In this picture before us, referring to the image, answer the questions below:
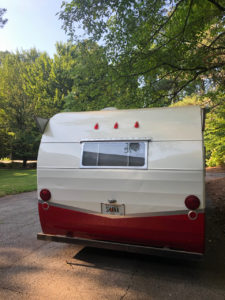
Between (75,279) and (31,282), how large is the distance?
62cm

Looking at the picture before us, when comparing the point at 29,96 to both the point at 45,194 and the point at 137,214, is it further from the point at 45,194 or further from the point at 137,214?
the point at 137,214

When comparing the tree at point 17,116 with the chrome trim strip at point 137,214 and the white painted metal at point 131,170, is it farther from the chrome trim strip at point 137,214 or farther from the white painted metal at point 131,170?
the chrome trim strip at point 137,214

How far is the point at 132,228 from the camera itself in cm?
371

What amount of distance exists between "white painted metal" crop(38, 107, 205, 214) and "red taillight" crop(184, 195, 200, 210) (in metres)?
0.05

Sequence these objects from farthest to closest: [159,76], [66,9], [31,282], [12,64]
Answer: [12,64]
[159,76]
[66,9]
[31,282]

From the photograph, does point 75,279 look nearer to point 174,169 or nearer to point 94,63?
point 174,169

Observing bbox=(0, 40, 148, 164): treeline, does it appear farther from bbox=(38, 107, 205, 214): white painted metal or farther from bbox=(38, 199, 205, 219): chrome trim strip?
bbox=(38, 199, 205, 219): chrome trim strip

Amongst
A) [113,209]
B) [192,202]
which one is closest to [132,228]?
[113,209]

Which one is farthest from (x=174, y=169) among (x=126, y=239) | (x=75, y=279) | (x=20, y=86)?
(x=20, y=86)

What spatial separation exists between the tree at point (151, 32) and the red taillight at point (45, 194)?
529 centimetres

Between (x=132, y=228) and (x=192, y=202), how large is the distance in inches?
38.6

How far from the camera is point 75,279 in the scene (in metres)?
3.58

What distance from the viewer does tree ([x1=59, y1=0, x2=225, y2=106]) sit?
22.3ft

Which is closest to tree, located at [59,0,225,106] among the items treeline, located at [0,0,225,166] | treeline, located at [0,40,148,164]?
treeline, located at [0,0,225,166]
